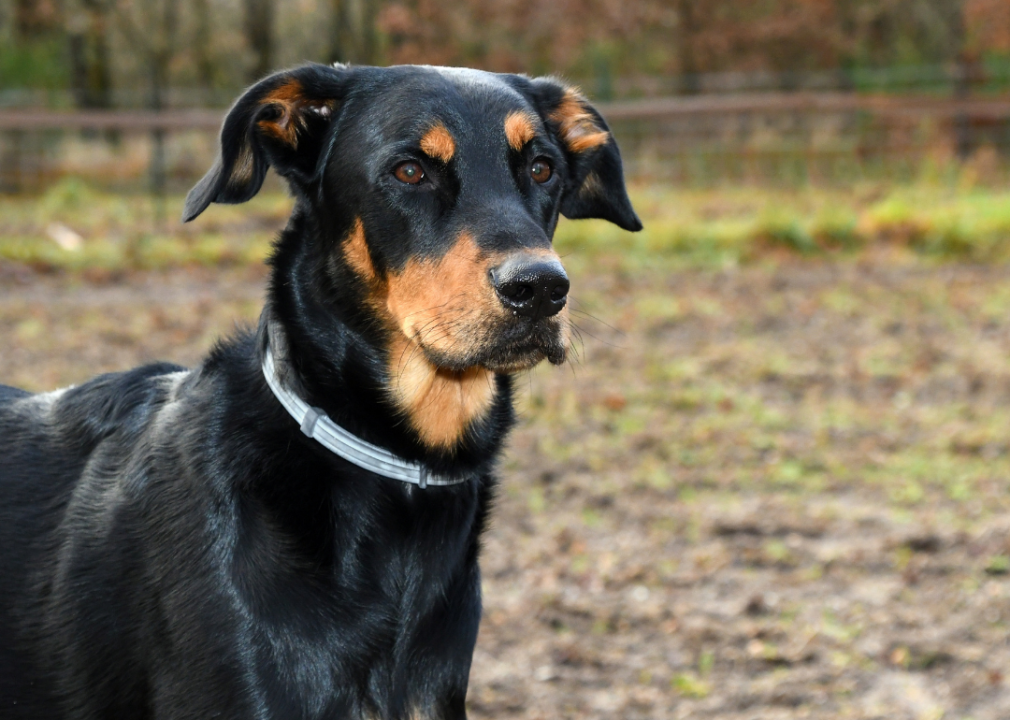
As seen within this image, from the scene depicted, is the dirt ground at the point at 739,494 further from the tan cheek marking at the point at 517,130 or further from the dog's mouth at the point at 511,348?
the tan cheek marking at the point at 517,130

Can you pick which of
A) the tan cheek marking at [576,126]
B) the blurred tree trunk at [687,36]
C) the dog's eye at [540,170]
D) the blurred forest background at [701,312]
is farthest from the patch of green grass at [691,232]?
the blurred tree trunk at [687,36]

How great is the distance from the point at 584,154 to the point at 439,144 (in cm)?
67

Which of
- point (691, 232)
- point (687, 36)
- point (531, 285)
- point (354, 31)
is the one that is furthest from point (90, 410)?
point (687, 36)

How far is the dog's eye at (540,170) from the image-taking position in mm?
3227

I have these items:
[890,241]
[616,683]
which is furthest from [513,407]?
[890,241]

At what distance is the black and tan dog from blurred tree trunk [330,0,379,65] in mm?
18258

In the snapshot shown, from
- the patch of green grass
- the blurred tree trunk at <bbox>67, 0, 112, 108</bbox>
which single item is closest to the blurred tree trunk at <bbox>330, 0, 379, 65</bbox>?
the blurred tree trunk at <bbox>67, 0, 112, 108</bbox>

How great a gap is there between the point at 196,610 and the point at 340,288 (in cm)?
86

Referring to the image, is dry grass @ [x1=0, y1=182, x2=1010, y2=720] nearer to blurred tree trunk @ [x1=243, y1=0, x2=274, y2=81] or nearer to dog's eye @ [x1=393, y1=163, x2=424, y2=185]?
dog's eye @ [x1=393, y1=163, x2=424, y2=185]

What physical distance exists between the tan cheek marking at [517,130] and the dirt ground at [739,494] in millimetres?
611

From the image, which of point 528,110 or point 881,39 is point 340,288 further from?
point 881,39

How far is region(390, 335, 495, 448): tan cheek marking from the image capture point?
297 centimetres

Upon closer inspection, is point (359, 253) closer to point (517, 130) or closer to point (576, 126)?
point (517, 130)

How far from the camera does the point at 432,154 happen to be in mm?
3020
